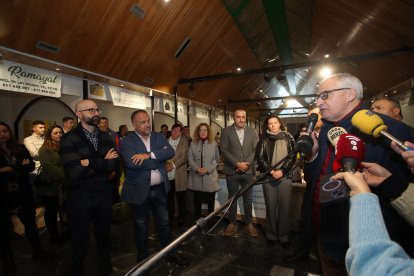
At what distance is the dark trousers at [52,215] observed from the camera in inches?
126

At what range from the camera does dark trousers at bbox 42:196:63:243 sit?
3203mm

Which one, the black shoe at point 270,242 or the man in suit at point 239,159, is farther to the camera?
the man in suit at point 239,159

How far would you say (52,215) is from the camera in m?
3.23

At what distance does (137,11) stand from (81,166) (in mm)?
3211

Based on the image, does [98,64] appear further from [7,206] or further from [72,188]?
[72,188]

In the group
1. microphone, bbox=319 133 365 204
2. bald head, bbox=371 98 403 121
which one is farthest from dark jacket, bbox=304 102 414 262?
bald head, bbox=371 98 403 121

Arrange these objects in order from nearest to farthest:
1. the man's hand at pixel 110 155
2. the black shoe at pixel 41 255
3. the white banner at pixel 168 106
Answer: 1. the man's hand at pixel 110 155
2. the black shoe at pixel 41 255
3. the white banner at pixel 168 106

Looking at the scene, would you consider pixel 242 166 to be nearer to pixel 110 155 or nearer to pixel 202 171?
pixel 202 171

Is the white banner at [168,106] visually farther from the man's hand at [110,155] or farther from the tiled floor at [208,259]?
the man's hand at [110,155]

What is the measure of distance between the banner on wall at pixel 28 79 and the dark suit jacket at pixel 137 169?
2394mm

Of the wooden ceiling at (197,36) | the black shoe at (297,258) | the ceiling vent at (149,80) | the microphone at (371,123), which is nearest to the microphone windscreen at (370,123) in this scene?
the microphone at (371,123)

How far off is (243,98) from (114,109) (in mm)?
6379

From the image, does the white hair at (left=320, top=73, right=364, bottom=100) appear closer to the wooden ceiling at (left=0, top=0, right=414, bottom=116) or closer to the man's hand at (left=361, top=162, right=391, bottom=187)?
the man's hand at (left=361, top=162, right=391, bottom=187)

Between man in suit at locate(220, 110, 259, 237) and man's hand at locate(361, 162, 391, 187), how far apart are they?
2309 mm
